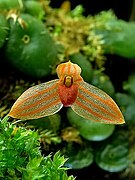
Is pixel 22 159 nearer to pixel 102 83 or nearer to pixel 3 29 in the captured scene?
pixel 3 29

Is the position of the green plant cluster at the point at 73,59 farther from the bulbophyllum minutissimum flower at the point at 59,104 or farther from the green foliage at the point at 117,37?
the bulbophyllum minutissimum flower at the point at 59,104

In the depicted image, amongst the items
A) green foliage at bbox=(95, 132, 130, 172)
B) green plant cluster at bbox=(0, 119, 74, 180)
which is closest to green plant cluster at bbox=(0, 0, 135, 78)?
green foliage at bbox=(95, 132, 130, 172)

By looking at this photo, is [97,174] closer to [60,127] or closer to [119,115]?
[60,127]

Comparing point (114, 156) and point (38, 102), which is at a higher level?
point (38, 102)

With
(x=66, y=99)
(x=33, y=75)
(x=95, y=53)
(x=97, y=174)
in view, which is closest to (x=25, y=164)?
(x=66, y=99)

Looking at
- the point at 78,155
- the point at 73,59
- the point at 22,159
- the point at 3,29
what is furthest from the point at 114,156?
the point at 22,159

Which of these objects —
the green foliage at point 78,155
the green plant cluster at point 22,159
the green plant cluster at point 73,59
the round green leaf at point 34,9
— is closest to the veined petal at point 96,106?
the green plant cluster at point 22,159
